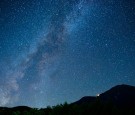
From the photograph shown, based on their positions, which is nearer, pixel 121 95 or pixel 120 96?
pixel 120 96

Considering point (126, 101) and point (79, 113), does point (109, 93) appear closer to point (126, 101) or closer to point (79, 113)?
point (126, 101)

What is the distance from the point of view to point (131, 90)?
8050 cm

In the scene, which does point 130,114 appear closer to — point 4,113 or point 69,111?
point 69,111

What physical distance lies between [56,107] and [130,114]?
696 centimetres

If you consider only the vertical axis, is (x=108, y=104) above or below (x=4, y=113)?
below

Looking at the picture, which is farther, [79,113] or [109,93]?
[109,93]

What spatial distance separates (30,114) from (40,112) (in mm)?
1120

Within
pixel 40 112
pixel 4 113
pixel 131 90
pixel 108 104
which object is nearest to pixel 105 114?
pixel 108 104

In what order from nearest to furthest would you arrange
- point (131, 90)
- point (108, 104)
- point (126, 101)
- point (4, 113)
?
point (108, 104) → point (4, 113) → point (126, 101) → point (131, 90)

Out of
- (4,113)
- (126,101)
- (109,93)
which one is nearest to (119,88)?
(109,93)

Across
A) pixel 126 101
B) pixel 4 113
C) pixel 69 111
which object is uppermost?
pixel 126 101

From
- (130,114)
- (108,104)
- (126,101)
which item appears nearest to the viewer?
(130,114)

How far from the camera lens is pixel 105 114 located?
16188 millimetres

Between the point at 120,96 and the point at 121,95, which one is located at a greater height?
the point at 121,95
